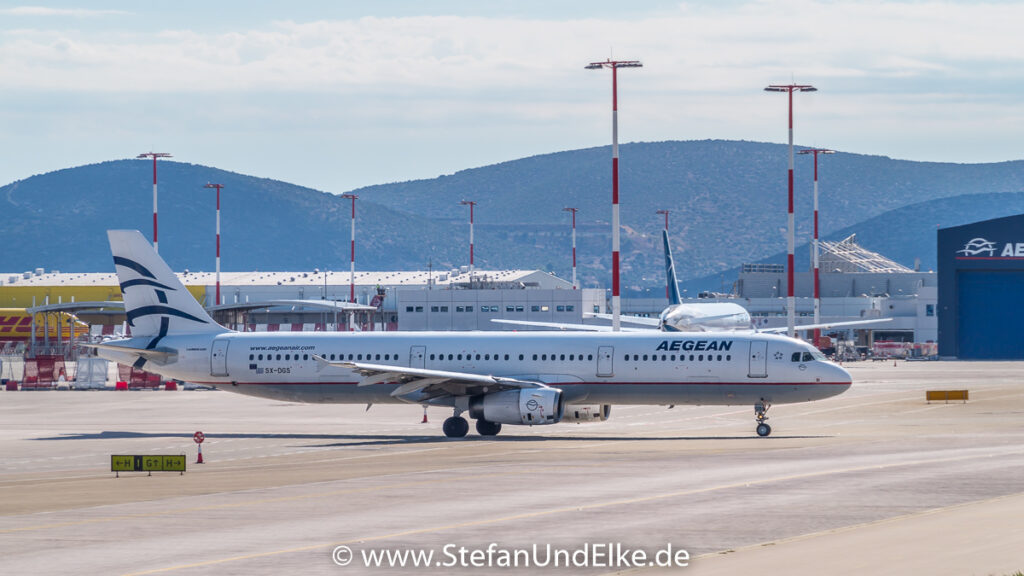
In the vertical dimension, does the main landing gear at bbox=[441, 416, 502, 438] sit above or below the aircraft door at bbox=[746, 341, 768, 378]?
below

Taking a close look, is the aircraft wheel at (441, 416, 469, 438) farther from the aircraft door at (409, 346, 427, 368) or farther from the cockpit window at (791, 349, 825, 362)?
the cockpit window at (791, 349, 825, 362)

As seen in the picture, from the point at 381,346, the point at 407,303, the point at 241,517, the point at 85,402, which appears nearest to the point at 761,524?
the point at 241,517

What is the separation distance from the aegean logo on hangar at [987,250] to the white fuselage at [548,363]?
85.8m

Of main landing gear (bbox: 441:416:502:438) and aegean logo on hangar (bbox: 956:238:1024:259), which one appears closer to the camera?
main landing gear (bbox: 441:416:502:438)

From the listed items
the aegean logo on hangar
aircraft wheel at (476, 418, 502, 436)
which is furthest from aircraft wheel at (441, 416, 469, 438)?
the aegean logo on hangar

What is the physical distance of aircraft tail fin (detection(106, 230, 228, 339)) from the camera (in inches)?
2104

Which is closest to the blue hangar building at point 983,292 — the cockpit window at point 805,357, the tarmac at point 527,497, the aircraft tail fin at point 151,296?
the tarmac at point 527,497

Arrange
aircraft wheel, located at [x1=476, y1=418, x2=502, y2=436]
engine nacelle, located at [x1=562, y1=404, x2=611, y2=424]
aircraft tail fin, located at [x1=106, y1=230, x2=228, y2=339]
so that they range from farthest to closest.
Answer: aircraft tail fin, located at [x1=106, y1=230, x2=228, y2=339], engine nacelle, located at [x1=562, y1=404, x2=611, y2=424], aircraft wheel, located at [x1=476, y1=418, x2=502, y2=436]

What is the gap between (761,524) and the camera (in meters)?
24.5

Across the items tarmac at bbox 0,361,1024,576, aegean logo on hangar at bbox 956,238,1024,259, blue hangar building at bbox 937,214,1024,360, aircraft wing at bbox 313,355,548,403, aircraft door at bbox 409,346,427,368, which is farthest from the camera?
aegean logo on hangar at bbox 956,238,1024,259

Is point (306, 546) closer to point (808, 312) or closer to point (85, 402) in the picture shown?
point (85, 402)

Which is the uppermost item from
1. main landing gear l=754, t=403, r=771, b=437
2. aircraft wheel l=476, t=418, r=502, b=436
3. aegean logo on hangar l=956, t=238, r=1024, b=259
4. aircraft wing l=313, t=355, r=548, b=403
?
aegean logo on hangar l=956, t=238, r=1024, b=259

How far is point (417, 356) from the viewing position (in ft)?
169

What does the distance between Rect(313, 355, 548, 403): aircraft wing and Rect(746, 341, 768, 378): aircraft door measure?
23.6ft
